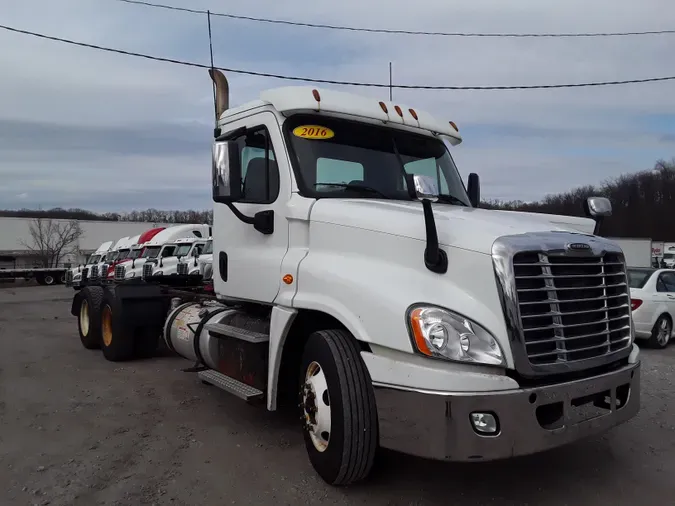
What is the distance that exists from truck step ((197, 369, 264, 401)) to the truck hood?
59.5 inches

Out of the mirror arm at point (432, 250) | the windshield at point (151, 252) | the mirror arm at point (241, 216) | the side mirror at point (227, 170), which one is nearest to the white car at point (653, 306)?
the mirror arm at point (241, 216)

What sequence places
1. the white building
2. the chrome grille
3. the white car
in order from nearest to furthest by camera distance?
the chrome grille < the white car < the white building

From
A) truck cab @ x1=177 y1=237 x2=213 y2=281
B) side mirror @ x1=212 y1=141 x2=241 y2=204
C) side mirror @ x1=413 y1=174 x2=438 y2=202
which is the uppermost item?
side mirror @ x1=212 y1=141 x2=241 y2=204

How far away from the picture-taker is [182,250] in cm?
2291

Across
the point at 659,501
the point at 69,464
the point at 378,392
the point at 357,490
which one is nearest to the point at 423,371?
the point at 378,392

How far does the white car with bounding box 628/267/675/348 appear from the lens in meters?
10.6

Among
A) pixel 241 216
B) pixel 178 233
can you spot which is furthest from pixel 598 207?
pixel 178 233

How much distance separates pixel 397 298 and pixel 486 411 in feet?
2.66

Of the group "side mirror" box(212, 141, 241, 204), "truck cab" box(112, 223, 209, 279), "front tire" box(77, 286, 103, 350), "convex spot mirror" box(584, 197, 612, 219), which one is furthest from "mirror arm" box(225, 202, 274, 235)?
"truck cab" box(112, 223, 209, 279)

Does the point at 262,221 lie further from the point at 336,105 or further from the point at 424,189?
the point at 424,189

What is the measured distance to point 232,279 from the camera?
5555mm

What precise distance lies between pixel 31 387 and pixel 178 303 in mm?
2057

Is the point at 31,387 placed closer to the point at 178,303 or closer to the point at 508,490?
the point at 178,303

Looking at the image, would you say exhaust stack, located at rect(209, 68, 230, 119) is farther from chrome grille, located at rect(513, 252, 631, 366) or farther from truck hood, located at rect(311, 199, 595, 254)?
chrome grille, located at rect(513, 252, 631, 366)
